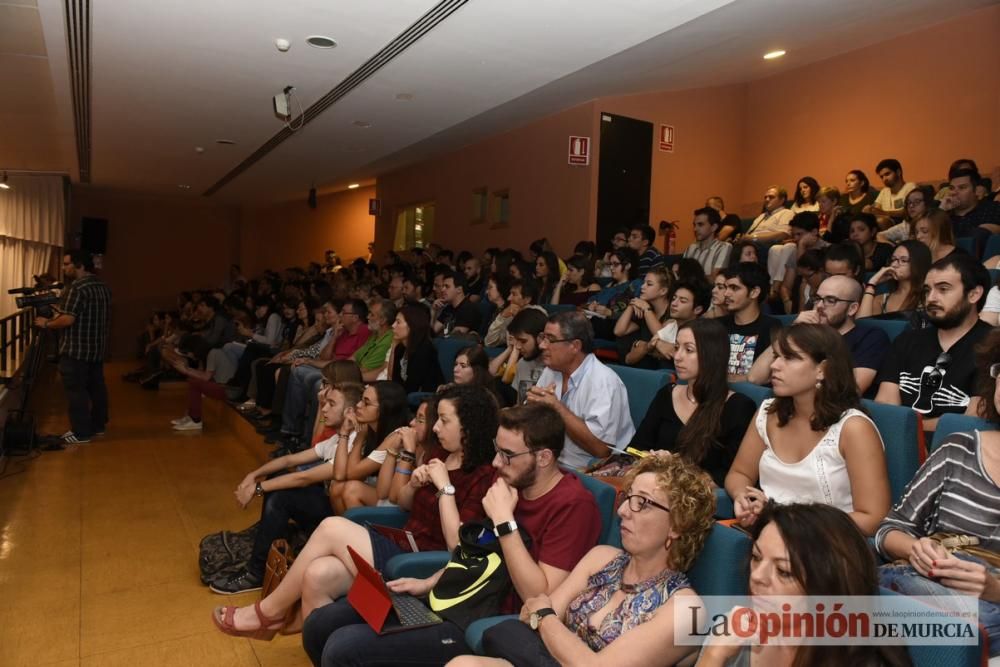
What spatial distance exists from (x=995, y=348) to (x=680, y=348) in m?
0.95

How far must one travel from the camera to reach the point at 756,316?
3.54 metres

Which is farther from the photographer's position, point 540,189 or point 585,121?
point 540,189

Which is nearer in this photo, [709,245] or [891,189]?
[709,245]

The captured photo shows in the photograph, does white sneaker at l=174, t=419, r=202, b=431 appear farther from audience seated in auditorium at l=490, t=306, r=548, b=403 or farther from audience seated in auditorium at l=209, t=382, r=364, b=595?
audience seated in auditorium at l=490, t=306, r=548, b=403

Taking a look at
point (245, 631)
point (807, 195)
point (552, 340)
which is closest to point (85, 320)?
point (245, 631)

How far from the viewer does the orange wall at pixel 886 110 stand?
663 centimetres

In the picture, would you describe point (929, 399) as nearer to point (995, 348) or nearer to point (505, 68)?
point (995, 348)

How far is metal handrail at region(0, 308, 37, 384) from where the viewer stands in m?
6.82

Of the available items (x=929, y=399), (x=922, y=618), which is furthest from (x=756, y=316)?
(x=922, y=618)

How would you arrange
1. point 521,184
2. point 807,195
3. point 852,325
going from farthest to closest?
point 521,184 < point 807,195 < point 852,325

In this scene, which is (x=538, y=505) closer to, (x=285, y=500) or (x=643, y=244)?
(x=285, y=500)

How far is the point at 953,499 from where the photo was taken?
1.77 metres

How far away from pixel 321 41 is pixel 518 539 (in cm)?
396

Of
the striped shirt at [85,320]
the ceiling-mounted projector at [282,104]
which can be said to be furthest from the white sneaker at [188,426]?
the ceiling-mounted projector at [282,104]
